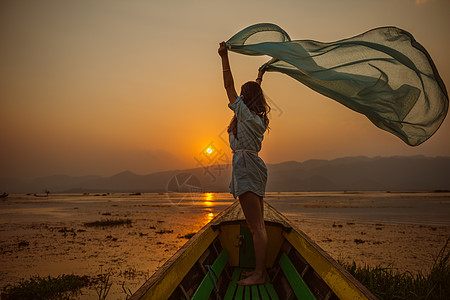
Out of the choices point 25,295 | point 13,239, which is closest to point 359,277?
point 25,295

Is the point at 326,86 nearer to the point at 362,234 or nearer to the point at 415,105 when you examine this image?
the point at 415,105

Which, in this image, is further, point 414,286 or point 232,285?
point 414,286

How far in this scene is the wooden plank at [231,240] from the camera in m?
4.05

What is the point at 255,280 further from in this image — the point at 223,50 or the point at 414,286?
the point at 414,286

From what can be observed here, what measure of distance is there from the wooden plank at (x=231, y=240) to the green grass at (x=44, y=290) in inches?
116

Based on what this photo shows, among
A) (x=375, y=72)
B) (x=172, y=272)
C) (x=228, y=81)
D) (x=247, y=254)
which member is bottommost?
(x=247, y=254)

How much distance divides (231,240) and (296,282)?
150 centimetres

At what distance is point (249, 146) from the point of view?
110 inches

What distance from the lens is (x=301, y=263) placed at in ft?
10.8

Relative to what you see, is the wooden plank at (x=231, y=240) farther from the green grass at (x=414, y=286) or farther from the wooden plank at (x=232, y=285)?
the green grass at (x=414, y=286)

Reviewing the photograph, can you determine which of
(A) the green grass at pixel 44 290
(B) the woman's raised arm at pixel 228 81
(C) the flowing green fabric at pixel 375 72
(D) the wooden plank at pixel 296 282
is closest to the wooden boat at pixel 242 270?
(D) the wooden plank at pixel 296 282

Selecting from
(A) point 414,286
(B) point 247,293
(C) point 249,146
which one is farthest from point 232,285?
(A) point 414,286

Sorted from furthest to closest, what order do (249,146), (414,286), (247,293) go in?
(414,286) < (247,293) < (249,146)

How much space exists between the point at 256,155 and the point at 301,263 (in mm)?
1484
